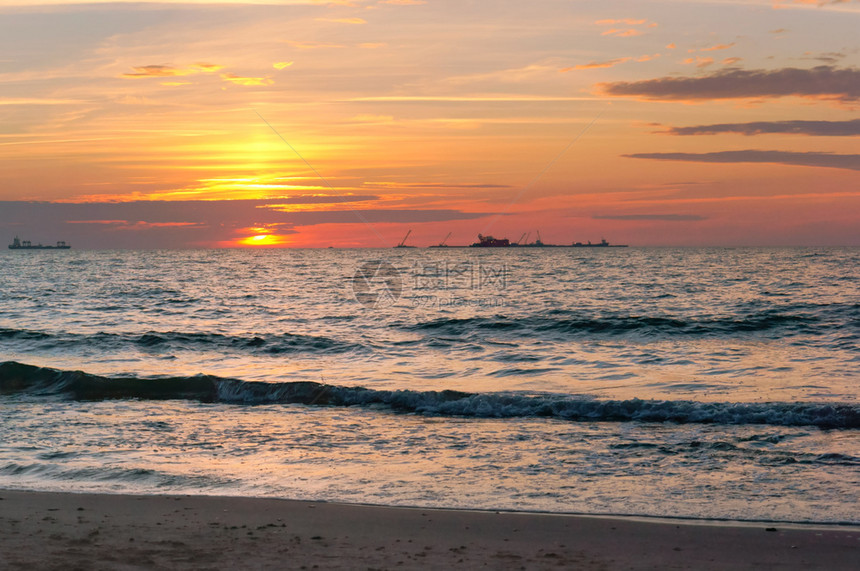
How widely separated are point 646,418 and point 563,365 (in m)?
6.88

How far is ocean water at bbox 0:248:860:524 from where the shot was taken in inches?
340

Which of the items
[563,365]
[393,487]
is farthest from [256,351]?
[393,487]

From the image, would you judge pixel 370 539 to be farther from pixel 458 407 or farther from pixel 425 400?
pixel 425 400

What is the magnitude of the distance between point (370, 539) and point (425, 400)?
8.34 metres

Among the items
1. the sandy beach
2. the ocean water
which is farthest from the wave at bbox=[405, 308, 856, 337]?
the sandy beach

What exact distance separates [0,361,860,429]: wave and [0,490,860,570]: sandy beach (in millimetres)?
6227

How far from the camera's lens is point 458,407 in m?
14.5

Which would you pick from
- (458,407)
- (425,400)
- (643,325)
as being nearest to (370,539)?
(458,407)

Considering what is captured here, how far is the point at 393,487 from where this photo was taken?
338 inches

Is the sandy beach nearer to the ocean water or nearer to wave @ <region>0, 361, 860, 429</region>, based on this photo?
the ocean water

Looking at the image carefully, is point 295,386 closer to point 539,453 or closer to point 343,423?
point 343,423

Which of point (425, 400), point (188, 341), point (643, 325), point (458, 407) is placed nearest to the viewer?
point (458, 407)

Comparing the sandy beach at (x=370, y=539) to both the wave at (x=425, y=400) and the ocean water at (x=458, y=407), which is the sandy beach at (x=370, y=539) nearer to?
the ocean water at (x=458, y=407)

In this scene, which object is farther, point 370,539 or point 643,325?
point 643,325
